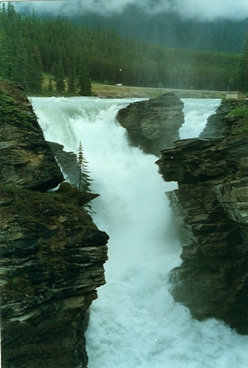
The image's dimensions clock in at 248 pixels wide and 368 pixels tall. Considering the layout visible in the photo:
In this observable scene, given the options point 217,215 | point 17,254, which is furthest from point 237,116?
point 17,254

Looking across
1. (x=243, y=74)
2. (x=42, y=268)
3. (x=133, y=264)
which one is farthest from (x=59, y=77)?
(x=42, y=268)

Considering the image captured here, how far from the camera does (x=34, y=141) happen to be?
1156cm

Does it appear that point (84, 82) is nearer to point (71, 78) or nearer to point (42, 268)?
point (71, 78)

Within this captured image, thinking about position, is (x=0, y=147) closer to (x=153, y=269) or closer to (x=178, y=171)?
(x=178, y=171)

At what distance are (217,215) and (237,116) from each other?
3956 millimetres

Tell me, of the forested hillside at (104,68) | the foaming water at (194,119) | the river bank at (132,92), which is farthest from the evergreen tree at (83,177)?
the river bank at (132,92)

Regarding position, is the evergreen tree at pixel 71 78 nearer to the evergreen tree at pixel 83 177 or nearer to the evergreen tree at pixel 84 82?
the evergreen tree at pixel 84 82

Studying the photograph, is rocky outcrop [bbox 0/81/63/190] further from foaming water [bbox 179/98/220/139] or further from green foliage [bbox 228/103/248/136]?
foaming water [bbox 179/98/220/139]

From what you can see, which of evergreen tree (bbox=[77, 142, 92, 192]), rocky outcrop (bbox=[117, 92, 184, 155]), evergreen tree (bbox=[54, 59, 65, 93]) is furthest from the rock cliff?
evergreen tree (bbox=[54, 59, 65, 93])

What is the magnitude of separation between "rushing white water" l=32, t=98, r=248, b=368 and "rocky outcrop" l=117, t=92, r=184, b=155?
2.23ft

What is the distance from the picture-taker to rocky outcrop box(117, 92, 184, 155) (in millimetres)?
23859

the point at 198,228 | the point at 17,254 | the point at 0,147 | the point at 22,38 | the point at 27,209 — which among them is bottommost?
the point at 198,228

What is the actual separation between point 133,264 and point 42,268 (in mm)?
6835

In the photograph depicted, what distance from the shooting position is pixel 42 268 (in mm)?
Result: 8883
